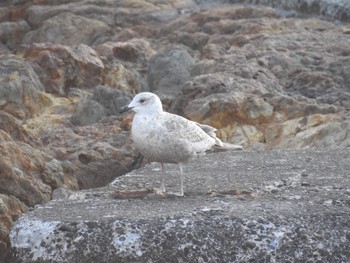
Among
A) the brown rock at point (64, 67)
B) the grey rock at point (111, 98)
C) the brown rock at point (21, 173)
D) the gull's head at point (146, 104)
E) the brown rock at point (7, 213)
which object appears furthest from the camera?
the brown rock at point (64, 67)

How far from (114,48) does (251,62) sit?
399 centimetres

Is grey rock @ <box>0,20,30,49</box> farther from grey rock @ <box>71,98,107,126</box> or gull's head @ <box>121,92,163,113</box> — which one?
gull's head @ <box>121,92,163,113</box>

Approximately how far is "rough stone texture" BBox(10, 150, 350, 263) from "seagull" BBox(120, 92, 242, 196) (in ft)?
1.21

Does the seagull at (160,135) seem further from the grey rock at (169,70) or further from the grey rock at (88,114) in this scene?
the grey rock at (169,70)

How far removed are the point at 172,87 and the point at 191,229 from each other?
8383 millimetres

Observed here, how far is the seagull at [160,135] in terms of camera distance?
265 inches

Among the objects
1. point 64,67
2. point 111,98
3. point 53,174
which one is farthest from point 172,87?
point 53,174

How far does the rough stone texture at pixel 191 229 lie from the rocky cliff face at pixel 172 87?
66.9 inches

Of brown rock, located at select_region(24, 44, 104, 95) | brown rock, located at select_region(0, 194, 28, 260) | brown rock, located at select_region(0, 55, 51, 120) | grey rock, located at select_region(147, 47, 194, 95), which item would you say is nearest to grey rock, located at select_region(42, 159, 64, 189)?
brown rock, located at select_region(0, 194, 28, 260)

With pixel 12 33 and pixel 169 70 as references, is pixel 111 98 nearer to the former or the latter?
pixel 169 70

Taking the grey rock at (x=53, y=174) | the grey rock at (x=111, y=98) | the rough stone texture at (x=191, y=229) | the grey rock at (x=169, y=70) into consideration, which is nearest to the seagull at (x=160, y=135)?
the rough stone texture at (x=191, y=229)

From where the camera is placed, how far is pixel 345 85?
12.2 meters

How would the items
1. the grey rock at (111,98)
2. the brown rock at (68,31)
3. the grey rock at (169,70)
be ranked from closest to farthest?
the grey rock at (111,98) < the grey rock at (169,70) < the brown rock at (68,31)

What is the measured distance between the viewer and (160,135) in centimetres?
672
